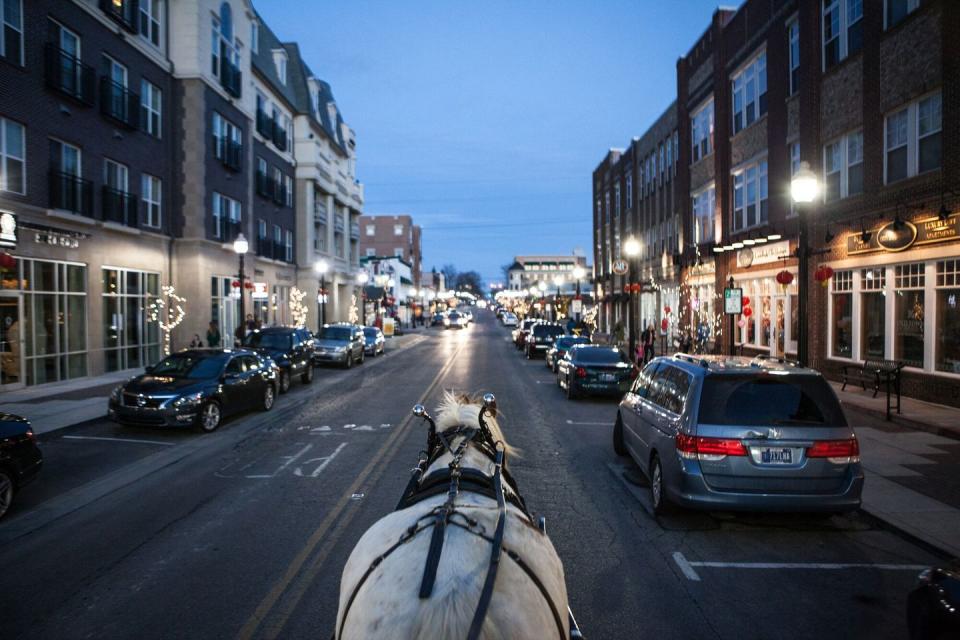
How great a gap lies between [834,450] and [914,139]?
12.8 metres

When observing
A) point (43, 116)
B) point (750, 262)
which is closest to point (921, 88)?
point (750, 262)

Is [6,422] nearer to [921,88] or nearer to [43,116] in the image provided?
[43,116]

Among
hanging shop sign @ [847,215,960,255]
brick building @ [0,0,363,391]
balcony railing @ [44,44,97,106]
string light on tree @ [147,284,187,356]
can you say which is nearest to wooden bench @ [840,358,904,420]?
hanging shop sign @ [847,215,960,255]

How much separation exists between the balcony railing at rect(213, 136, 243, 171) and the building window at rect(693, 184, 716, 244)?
21502 mm

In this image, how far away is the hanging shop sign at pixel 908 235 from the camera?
1450 centimetres

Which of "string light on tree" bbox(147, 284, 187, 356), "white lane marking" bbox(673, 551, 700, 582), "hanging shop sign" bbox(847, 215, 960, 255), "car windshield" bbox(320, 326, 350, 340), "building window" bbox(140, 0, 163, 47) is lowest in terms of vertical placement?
"white lane marking" bbox(673, 551, 700, 582)

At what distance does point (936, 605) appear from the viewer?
3.67 m

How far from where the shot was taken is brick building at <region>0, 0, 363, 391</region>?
59.3ft

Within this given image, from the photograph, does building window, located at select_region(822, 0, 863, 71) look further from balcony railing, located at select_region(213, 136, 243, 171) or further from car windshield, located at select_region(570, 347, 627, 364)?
balcony railing, located at select_region(213, 136, 243, 171)

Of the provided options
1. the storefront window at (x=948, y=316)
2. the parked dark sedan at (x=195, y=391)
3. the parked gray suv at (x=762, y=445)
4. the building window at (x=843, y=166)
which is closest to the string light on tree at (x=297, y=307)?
the parked dark sedan at (x=195, y=391)

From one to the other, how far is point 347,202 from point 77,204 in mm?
33739

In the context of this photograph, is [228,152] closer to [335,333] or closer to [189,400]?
[335,333]

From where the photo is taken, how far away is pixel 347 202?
53281 millimetres

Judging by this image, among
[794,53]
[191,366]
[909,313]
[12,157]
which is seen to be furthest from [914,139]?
[12,157]
